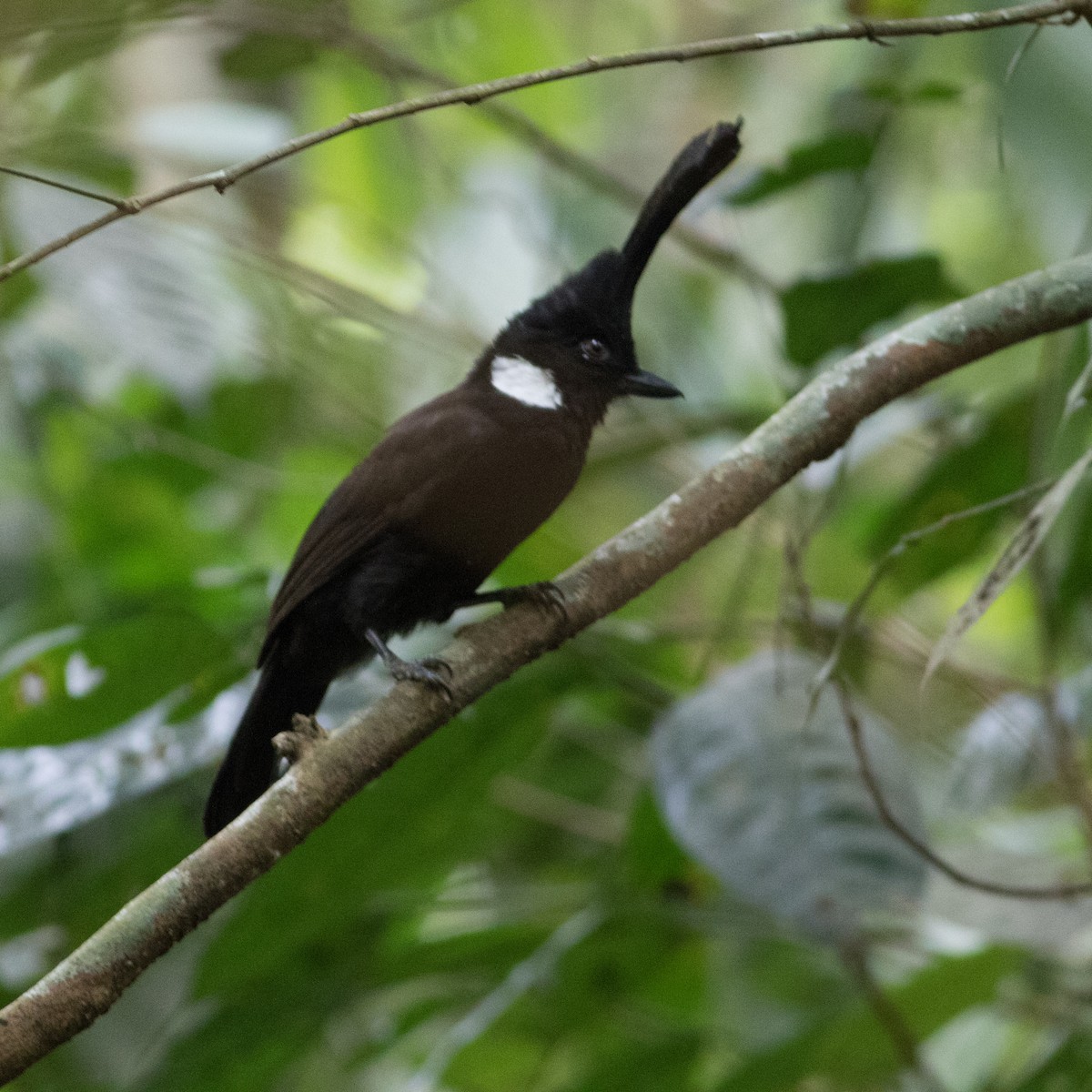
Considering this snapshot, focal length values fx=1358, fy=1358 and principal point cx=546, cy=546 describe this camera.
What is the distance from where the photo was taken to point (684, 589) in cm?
362

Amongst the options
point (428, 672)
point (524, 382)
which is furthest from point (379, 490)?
point (428, 672)

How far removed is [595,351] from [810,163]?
463mm

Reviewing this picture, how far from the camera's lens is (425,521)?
2016 mm

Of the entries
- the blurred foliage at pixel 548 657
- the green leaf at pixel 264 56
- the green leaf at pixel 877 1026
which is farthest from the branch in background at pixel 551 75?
the green leaf at pixel 264 56

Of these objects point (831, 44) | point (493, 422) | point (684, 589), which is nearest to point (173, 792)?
point (493, 422)

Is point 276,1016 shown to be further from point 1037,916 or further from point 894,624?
point 894,624

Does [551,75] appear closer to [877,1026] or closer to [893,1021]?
[893,1021]

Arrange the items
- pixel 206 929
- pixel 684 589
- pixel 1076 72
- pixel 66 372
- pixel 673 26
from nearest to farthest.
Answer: pixel 1076 72, pixel 206 929, pixel 66 372, pixel 684 589, pixel 673 26

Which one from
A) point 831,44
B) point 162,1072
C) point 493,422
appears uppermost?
point 831,44

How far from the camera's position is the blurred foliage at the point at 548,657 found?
6.58 feet

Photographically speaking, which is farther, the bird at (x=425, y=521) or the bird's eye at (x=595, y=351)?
the bird's eye at (x=595, y=351)

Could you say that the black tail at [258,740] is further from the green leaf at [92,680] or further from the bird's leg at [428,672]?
the bird's leg at [428,672]

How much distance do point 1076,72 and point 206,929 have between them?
198 cm

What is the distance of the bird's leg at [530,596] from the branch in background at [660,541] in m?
0.01
